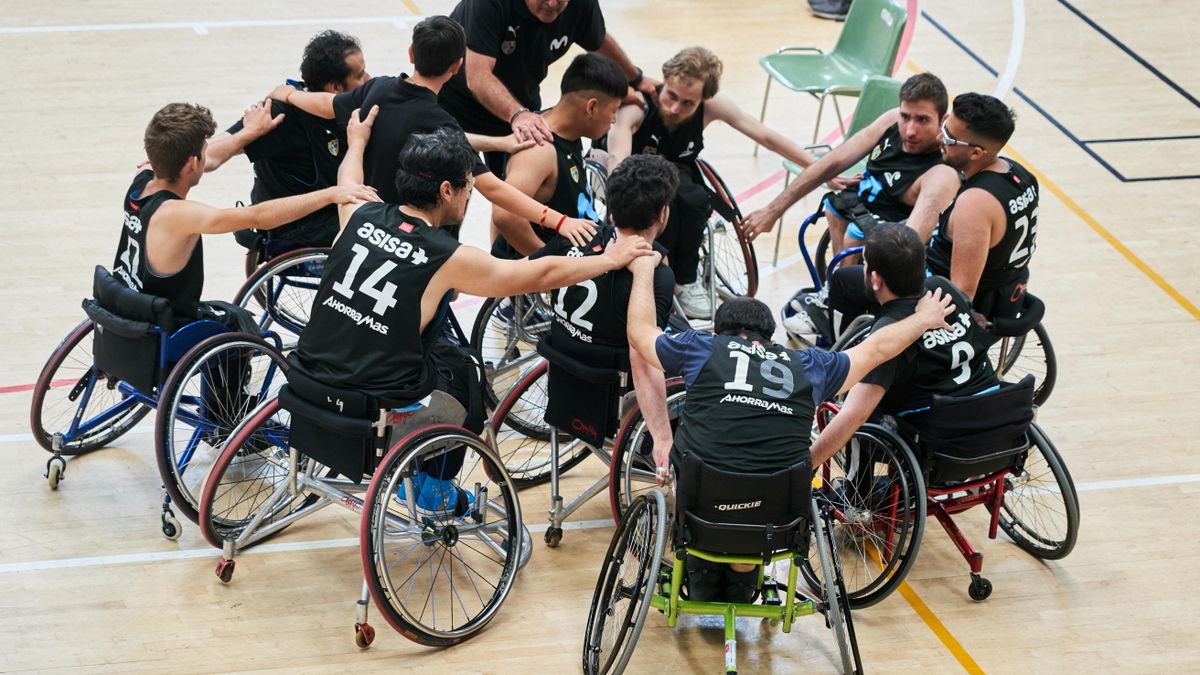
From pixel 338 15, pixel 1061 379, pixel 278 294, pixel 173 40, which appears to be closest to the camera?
pixel 278 294

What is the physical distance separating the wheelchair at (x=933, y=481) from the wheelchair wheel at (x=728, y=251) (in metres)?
1.53

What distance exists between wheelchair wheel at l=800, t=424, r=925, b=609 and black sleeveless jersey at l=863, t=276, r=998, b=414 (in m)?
0.18

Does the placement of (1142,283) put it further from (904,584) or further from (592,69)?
(592,69)

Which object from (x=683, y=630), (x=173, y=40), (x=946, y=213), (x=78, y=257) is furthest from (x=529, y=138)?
(x=173, y=40)

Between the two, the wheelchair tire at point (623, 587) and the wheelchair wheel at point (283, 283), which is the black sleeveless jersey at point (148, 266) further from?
the wheelchair tire at point (623, 587)

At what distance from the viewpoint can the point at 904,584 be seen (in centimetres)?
501

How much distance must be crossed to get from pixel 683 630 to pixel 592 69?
224 cm

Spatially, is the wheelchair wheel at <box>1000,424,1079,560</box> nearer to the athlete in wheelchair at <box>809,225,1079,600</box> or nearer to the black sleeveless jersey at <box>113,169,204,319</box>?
the athlete in wheelchair at <box>809,225,1079,600</box>

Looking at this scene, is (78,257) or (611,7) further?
(611,7)

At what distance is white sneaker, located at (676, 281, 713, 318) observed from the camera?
648 cm

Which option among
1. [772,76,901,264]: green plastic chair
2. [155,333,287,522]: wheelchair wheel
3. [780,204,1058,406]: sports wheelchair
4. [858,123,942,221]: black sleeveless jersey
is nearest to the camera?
[155,333,287,522]: wheelchair wheel

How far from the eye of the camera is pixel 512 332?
586cm

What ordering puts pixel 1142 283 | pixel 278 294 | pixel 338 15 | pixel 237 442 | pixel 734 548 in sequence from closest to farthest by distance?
pixel 734 548
pixel 237 442
pixel 278 294
pixel 1142 283
pixel 338 15

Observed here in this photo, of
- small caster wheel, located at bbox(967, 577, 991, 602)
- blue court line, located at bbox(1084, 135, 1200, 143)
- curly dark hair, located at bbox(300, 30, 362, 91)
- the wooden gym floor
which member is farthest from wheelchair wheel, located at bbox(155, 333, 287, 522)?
blue court line, located at bbox(1084, 135, 1200, 143)
